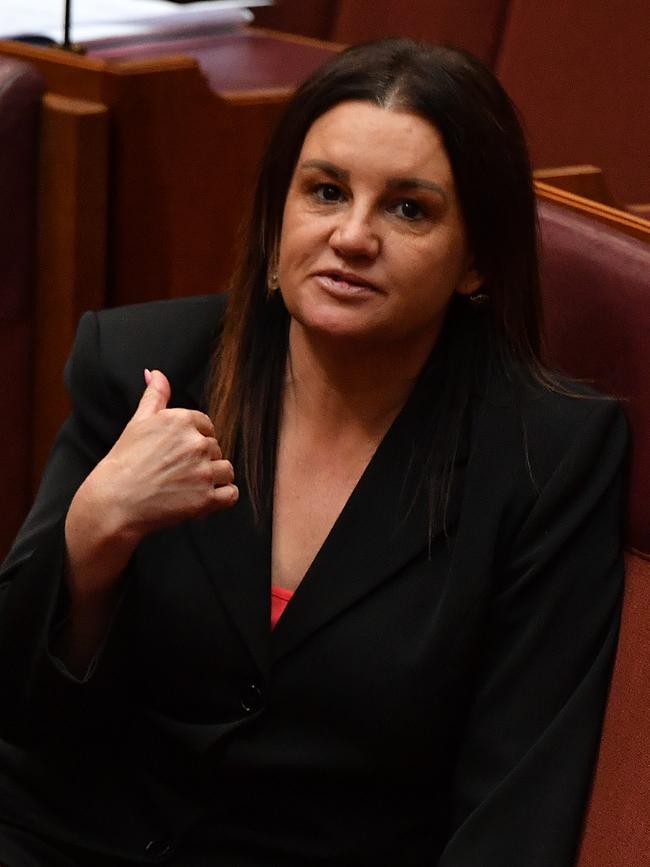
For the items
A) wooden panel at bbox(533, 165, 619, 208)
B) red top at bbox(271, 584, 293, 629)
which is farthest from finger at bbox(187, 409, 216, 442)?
wooden panel at bbox(533, 165, 619, 208)

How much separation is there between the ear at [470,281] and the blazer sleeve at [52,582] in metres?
0.21

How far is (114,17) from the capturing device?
5.17ft

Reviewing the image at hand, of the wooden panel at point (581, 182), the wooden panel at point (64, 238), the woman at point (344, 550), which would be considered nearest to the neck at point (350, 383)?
the woman at point (344, 550)

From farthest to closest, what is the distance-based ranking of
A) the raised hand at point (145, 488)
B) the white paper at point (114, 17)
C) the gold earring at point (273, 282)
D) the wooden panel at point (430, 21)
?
1. the wooden panel at point (430, 21)
2. the white paper at point (114, 17)
3. the gold earring at point (273, 282)
4. the raised hand at point (145, 488)

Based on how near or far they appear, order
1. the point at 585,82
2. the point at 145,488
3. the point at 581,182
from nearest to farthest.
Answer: the point at 145,488 → the point at 581,182 → the point at 585,82

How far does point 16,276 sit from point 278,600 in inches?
19.5

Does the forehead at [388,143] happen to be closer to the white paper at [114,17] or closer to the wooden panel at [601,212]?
the wooden panel at [601,212]

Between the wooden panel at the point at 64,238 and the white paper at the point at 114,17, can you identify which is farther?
the white paper at the point at 114,17

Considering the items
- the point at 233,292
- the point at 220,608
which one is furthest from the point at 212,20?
the point at 220,608

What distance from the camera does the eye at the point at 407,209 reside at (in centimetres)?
81

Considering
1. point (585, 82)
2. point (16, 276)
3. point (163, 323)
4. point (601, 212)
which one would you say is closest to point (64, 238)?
point (16, 276)

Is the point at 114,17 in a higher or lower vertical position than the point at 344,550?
higher

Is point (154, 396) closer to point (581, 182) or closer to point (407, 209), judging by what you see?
point (407, 209)

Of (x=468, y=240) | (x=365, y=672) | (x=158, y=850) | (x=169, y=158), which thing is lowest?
(x=158, y=850)
